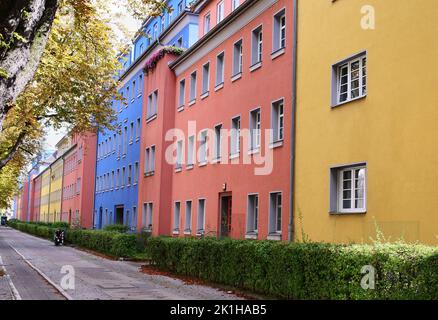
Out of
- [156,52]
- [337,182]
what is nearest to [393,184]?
[337,182]

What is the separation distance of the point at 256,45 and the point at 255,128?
3.41 metres

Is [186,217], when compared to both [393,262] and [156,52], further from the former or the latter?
[393,262]

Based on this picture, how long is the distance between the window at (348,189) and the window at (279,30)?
6441 mm

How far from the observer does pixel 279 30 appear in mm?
22641

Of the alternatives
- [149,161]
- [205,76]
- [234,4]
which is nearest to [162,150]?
[149,161]

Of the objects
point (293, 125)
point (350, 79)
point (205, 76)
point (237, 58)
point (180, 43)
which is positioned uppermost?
point (180, 43)

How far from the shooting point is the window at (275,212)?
21.6 meters

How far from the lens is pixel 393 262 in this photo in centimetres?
989

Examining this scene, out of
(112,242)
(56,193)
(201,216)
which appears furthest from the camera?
(56,193)

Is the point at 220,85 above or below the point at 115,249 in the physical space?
above

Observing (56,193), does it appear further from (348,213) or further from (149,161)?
(348,213)

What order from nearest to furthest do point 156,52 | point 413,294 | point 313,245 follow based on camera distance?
point 413,294 < point 313,245 < point 156,52

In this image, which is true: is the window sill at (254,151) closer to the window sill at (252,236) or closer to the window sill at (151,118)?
the window sill at (252,236)
